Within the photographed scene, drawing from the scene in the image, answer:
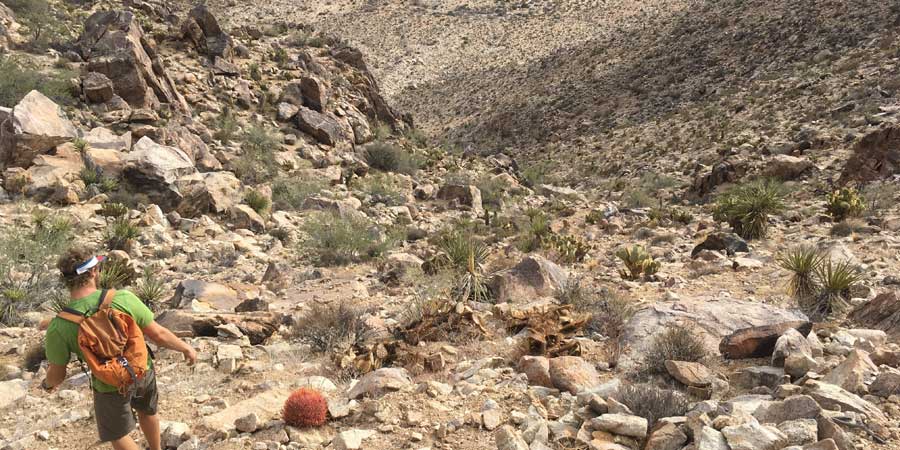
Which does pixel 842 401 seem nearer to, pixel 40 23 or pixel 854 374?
pixel 854 374

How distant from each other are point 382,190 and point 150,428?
14.0 meters

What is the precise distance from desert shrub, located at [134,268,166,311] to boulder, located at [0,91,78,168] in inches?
237

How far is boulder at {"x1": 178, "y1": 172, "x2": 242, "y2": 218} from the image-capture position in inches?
493

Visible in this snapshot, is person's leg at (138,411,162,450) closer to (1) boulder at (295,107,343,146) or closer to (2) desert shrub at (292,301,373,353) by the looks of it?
(2) desert shrub at (292,301,373,353)

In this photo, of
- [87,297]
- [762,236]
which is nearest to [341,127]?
[762,236]

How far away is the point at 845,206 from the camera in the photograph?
459 inches

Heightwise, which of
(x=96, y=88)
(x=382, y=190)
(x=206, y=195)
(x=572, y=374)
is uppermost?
(x=96, y=88)

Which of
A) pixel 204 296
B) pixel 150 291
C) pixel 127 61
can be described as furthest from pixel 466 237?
pixel 127 61

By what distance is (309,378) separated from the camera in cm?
540

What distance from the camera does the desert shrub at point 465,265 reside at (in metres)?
8.18

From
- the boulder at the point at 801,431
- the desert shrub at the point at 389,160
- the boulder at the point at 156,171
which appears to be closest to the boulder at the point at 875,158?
the boulder at the point at 801,431

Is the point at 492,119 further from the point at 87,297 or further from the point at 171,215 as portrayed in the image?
the point at 87,297

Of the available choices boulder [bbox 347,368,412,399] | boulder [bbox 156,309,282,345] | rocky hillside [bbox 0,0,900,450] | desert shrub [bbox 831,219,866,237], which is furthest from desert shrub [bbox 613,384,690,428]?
desert shrub [bbox 831,219,866,237]

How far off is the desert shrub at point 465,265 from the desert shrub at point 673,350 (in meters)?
3.20
